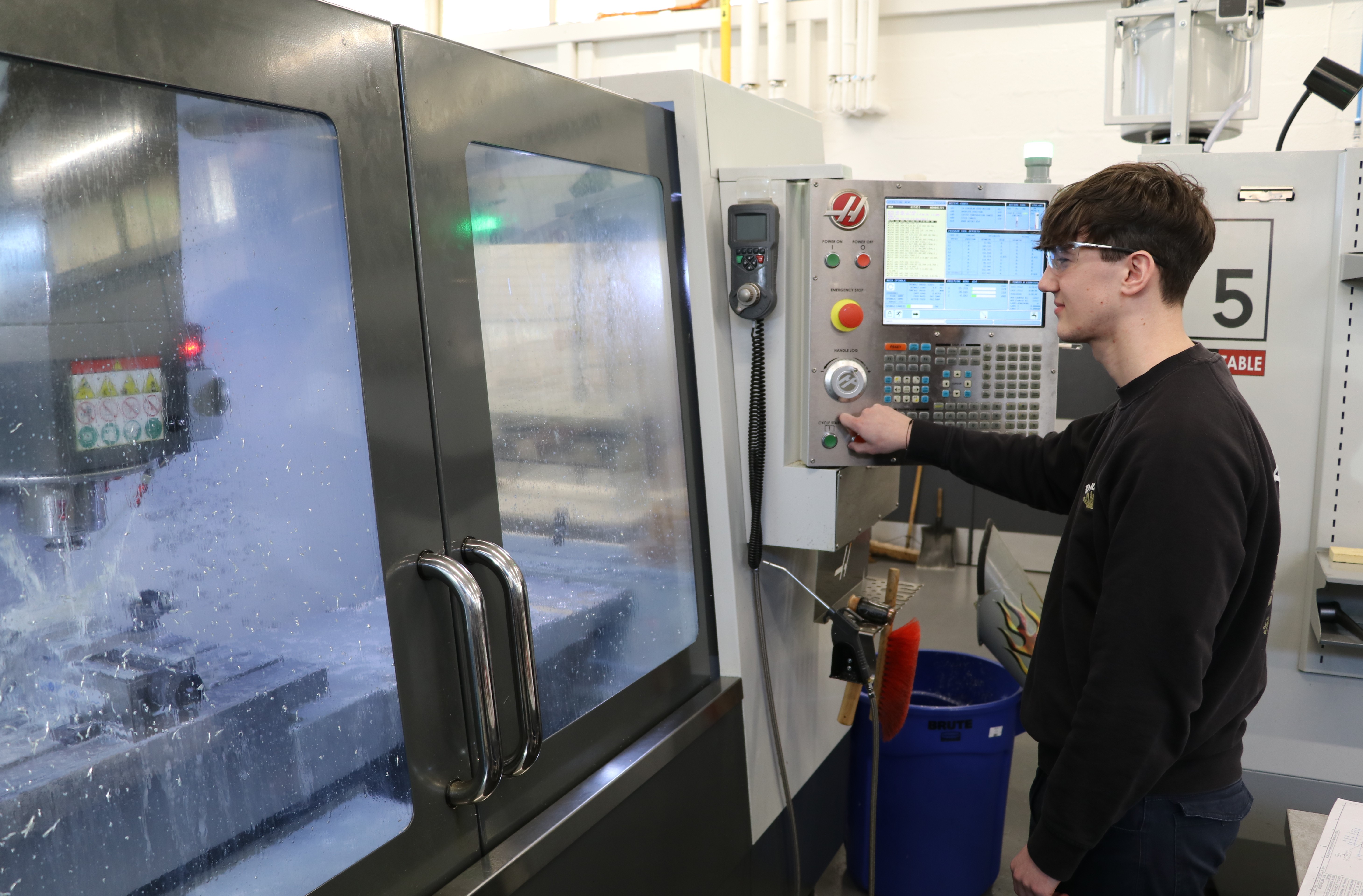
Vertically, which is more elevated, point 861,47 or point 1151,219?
point 861,47

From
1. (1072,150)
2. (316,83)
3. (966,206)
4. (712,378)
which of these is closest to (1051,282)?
(966,206)

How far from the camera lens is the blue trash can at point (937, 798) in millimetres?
2066

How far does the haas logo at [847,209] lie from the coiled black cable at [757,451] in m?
0.22

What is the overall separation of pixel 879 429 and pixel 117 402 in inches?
44.8

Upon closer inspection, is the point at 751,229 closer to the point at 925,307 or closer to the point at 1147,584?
the point at 925,307

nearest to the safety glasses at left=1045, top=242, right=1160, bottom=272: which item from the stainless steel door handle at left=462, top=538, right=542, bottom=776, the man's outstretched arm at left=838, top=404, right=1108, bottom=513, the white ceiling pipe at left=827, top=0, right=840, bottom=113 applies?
the man's outstretched arm at left=838, top=404, right=1108, bottom=513

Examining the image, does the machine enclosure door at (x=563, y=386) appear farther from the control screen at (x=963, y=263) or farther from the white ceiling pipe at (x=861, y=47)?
the white ceiling pipe at (x=861, y=47)

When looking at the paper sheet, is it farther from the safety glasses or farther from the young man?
the safety glasses

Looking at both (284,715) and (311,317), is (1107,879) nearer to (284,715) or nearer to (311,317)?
(284,715)

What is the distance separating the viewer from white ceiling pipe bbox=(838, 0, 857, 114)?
448cm

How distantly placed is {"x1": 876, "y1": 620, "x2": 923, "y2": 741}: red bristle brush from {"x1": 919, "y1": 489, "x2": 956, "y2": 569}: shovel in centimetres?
279

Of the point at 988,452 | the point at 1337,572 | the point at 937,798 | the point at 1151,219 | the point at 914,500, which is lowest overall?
the point at 937,798

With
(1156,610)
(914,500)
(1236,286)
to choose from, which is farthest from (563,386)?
(914,500)

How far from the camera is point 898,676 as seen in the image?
1.90 metres
